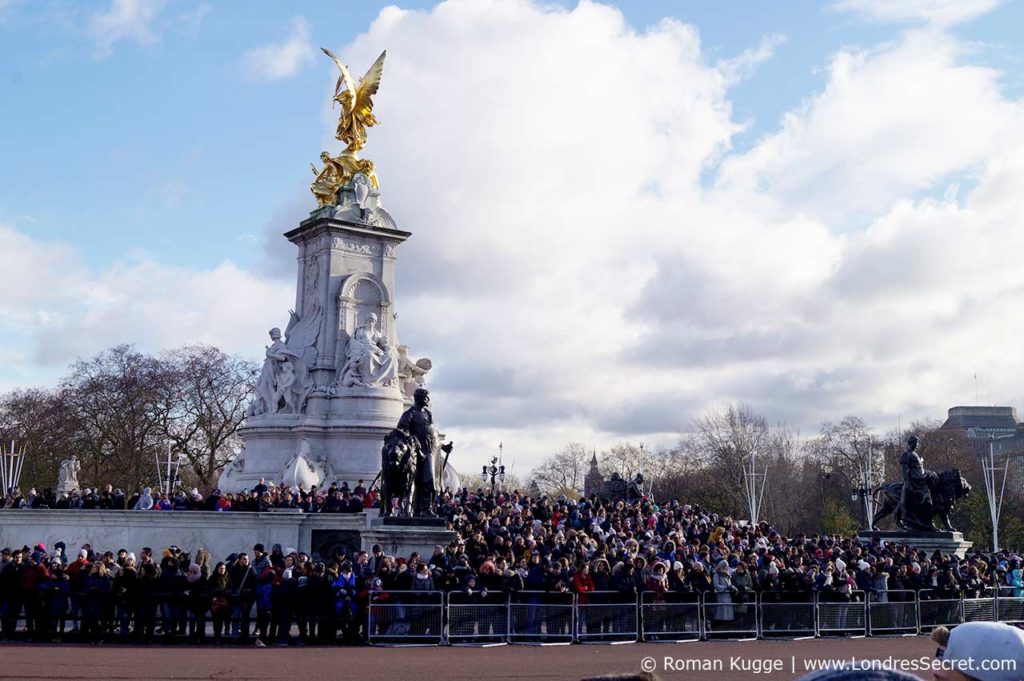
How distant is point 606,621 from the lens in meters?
19.2

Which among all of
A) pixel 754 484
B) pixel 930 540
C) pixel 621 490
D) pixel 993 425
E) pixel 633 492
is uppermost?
pixel 993 425

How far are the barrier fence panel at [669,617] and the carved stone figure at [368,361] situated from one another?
19.6 meters

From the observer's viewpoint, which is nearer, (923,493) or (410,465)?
(410,465)

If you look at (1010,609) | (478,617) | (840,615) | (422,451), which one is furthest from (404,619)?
(1010,609)

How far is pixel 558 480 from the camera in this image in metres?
127

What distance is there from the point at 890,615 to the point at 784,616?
8.41ft

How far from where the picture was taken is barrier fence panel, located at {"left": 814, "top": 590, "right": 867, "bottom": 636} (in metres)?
20.8

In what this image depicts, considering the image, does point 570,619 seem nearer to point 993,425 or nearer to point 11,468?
point 11,468

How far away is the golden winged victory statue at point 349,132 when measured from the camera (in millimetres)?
41781

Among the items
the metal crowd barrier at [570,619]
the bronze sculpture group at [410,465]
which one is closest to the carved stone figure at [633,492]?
the bronze sculpture group at [410,465]

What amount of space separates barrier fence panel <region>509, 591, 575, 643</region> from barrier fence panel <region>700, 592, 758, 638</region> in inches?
97.4

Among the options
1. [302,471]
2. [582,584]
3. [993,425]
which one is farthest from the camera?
[993,425]

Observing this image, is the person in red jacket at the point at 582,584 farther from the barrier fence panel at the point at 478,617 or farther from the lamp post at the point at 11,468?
the lamp post at the point at 11,468

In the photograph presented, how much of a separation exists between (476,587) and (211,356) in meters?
53.8
